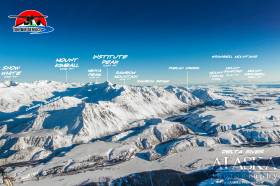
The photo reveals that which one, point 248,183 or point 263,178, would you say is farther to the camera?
point 263,178

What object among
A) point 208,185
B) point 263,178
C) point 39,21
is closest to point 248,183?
point 263,178

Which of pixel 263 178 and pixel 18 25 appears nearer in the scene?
pixel 18 25

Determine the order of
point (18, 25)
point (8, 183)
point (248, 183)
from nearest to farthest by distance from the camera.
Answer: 1. point (8, 183)
2. point (18, 25)
3. point (248, 183)

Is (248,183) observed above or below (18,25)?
below

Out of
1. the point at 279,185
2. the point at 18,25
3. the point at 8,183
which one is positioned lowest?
the point at 8,183

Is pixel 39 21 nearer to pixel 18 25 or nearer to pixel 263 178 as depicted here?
pixel 18 25

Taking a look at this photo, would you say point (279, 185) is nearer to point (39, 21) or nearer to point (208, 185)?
point (39, 21)

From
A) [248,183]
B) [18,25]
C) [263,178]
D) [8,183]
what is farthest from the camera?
[263,178]

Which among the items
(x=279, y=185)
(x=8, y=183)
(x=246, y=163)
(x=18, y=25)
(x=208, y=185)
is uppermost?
(x=18, y=25)

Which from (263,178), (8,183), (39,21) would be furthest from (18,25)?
(263,178)
